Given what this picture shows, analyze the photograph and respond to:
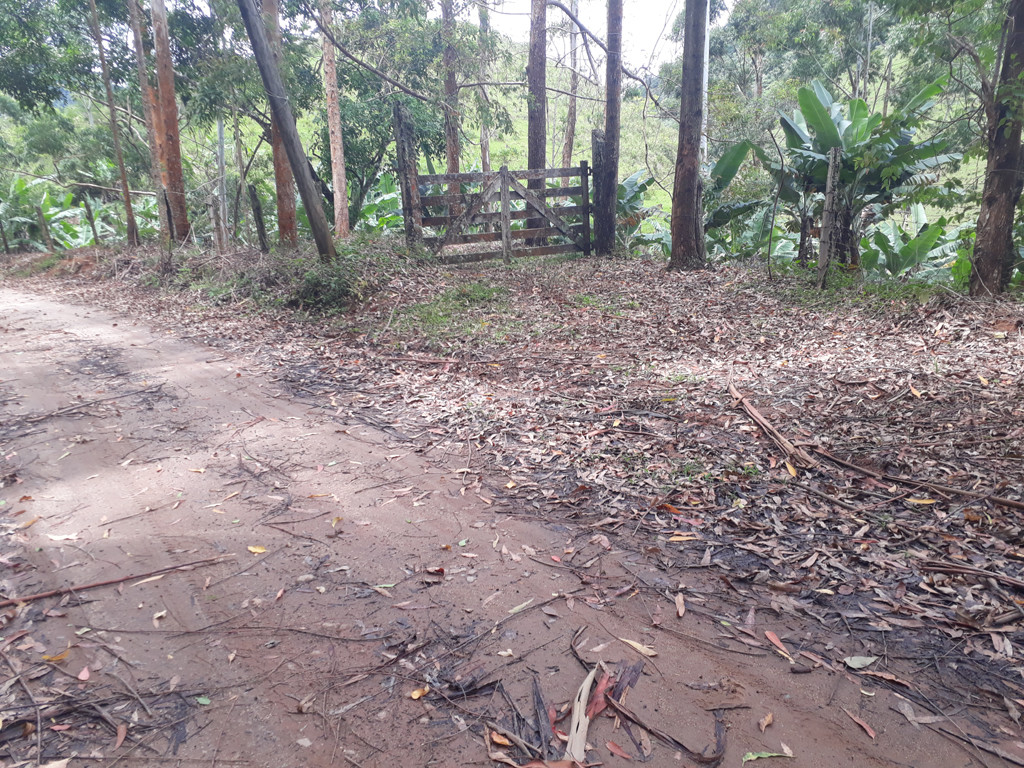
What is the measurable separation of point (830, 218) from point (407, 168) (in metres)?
6.64

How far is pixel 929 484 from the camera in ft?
12.8

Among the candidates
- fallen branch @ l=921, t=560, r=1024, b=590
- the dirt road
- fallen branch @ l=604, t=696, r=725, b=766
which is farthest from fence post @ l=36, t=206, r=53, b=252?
fallen branch @ l=921, t=560, r=1024, b=590

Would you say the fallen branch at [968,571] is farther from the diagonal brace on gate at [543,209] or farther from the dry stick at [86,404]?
the diagonal brace on gate at [543,209]

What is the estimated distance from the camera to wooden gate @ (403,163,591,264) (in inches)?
452

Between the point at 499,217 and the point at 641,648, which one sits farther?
the point at 499,217

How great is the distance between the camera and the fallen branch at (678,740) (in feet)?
7.52

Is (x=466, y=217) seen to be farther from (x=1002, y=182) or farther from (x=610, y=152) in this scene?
(x=1002, y=182)

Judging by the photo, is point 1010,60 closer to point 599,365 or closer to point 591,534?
point 599,365

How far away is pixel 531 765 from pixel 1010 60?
7.46 m

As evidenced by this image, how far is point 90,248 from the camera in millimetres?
17609

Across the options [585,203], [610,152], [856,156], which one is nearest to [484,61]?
[610,152]

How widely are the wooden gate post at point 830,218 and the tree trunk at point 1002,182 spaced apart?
1.73 meters

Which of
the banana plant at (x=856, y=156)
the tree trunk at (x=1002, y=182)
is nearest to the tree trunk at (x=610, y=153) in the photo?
the banana plant at (x=856, y=156)

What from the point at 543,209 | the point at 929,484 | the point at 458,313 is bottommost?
the point at 929,484
